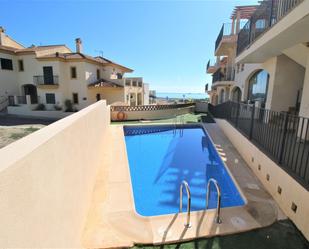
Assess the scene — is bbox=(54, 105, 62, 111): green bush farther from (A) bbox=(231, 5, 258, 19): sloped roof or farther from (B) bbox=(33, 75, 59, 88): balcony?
(A) bbox=(231, 5, 258, 19): sloped roof

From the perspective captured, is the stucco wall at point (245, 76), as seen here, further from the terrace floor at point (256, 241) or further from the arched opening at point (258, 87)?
the terrace floor at point (256, 241)

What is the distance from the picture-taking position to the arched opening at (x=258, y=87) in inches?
443

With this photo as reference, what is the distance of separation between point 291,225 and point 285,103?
7339 millimetres

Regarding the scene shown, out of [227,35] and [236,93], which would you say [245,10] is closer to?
[227,35]

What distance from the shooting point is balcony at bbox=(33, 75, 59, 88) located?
21.4m

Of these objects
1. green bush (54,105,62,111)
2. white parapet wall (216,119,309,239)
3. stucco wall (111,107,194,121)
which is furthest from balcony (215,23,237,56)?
green bush (54,105,62,111)

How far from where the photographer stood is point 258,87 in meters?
12.3

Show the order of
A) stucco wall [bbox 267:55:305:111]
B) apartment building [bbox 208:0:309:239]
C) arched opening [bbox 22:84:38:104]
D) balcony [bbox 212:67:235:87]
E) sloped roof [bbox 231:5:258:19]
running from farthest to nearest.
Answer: arched opening [bbox 22:84:38:104]
balcony [bbox 212:67:235:87]
sloped roof [bbox 231:5:258:19]
stucco wall [bbox 267:55:305:111]
apartment building [bbox 208:0:309:239]

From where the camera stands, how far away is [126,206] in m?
4.84

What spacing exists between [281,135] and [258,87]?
6326mm

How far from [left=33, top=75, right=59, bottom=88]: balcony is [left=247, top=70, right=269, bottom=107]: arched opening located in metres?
19.9

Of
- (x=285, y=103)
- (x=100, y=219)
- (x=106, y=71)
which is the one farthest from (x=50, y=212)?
(x=106, y=71)

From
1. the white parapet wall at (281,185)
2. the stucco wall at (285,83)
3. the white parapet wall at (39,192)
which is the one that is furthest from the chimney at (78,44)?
the white parapet wall at (39,192)

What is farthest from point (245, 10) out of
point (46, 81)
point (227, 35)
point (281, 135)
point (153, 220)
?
point (46, 81)
